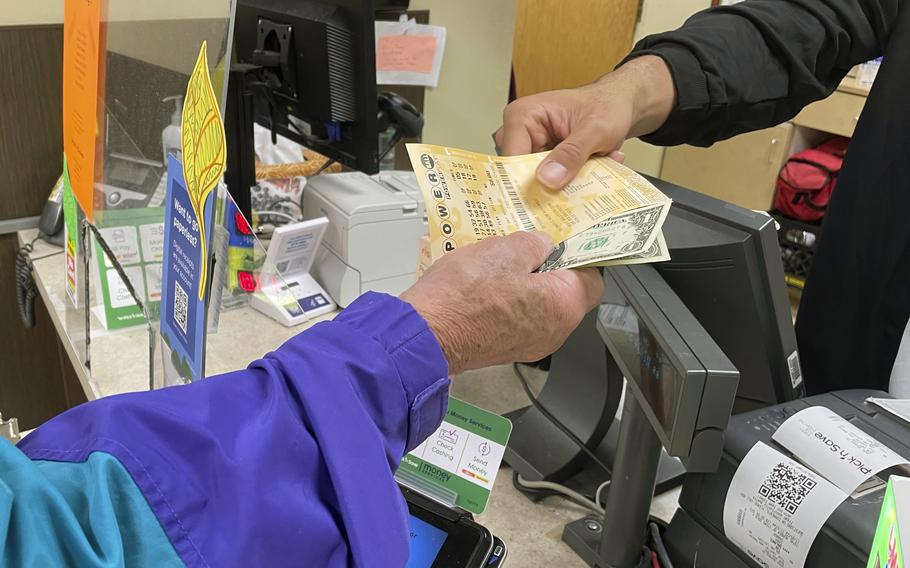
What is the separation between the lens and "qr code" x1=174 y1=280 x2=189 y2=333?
73 centimetres

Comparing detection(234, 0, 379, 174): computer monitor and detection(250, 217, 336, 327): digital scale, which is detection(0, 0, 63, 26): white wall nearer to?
detection(234, 0, 379, 174): computer monitor

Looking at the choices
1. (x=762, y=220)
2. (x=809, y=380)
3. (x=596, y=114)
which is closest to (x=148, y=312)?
(x=596, y=114)

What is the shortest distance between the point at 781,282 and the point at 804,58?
0.56 metres

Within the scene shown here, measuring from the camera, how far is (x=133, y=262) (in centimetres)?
103

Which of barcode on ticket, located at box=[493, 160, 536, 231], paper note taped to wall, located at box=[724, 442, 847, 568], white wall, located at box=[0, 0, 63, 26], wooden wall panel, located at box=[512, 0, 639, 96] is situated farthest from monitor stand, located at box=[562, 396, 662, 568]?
wooden wall panel, located at box=[512, 0, 639, 96]

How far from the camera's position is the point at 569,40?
397cm

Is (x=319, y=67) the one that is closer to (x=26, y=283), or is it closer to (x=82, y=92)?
(x=82, y=92)

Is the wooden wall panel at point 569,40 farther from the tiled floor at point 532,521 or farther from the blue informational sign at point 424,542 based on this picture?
the blue informational sign at point 424,542

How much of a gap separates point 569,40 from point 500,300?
11.7 ft

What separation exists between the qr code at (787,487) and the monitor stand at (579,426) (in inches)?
14.6

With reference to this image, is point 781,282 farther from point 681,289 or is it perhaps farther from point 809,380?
point 809,380

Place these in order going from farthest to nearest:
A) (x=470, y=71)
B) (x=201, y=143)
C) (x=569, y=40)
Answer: (x=569, y=40)
(x=470, y=71)
(x=201, y=143)

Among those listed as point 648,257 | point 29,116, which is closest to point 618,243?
point 648,257

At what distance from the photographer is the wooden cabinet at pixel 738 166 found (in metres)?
3.15
